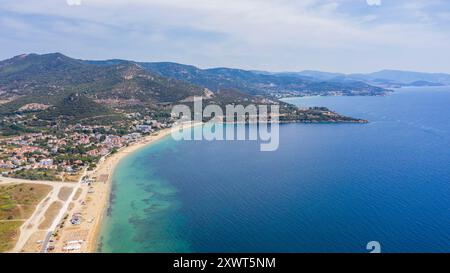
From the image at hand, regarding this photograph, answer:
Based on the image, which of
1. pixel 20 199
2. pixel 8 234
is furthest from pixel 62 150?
pixel 8 234

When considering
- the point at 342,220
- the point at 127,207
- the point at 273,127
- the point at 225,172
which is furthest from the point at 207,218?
the point at 273,127

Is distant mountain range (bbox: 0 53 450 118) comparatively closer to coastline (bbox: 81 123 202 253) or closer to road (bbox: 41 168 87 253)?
coastline (bbox: 81 123 202 253)

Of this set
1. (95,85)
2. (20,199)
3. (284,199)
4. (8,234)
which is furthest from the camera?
(95,85)

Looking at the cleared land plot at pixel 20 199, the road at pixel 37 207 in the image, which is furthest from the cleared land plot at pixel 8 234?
the cleared land plot at pixel 20 199

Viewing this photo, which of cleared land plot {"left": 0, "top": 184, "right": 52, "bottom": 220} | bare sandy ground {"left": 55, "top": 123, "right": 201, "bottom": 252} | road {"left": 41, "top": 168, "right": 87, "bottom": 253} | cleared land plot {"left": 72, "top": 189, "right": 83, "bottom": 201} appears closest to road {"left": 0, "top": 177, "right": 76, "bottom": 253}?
road {"left": 41, "top": 168, "right": 87, "bottom": 253}

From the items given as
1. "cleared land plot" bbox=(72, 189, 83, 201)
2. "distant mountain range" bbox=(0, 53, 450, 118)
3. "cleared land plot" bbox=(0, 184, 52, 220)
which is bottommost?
"cleared land plot" bbox=(72, 189, 83, 201)

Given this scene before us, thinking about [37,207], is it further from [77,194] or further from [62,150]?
[62,150]
